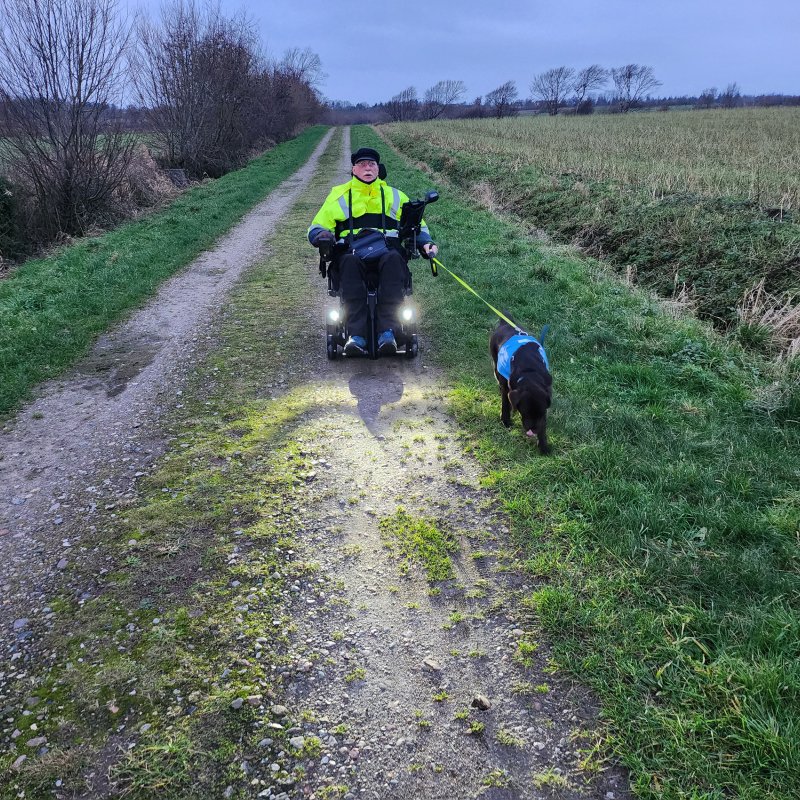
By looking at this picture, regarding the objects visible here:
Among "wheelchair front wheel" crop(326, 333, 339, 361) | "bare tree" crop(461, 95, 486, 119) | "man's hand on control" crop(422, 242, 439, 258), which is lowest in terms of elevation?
"wheelchair front wheel" crop(326, 333, 339, 361)

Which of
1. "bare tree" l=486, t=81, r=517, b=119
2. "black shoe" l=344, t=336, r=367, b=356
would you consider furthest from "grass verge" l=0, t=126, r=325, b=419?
"bare tree" l=486, t=81, r=517, b=119

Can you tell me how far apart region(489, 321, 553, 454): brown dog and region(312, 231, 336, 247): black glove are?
201cm

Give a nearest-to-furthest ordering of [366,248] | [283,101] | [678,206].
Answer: [366,248], [678,206], [283,101]

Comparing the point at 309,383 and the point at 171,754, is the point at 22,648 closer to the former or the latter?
the point at 171,754

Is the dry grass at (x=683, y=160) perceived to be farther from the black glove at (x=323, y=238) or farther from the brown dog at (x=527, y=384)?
the black glove at (x=323, y=238)

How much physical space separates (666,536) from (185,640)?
8.29ft

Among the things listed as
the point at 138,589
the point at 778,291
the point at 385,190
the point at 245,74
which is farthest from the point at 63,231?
the point at 245,74

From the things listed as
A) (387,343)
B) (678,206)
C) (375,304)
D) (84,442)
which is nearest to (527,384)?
(387,343)

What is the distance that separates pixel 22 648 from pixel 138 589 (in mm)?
503

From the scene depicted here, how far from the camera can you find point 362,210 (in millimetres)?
5152

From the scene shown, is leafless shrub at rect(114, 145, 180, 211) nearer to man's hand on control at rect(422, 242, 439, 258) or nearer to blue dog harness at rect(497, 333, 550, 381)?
man's hand on control at rect(422, 242, 439, 258)

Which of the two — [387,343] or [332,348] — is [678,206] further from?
[332,348]

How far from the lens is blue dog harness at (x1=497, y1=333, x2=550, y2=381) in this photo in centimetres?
381

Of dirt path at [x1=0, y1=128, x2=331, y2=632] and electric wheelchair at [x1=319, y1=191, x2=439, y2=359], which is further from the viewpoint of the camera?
electric wheelchair at [x1=319, y1=191, x2=439, y2=359]
